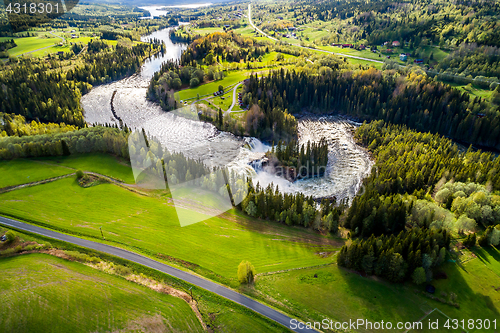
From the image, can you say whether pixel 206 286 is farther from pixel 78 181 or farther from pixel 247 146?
pixel 247 146

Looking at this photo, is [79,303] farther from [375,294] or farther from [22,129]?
[22,129]

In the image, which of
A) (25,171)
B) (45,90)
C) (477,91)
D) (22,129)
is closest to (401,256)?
(25,171)

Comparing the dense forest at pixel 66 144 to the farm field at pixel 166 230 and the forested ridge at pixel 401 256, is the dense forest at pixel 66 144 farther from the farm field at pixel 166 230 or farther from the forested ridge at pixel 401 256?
the forested ridge at pixel 401 256

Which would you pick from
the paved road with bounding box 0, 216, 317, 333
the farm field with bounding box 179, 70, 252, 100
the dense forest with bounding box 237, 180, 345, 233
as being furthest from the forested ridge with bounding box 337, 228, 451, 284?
the farm field with bounding box 179, 70, 252, 100

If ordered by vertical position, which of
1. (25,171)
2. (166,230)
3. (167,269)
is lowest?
(166,230)

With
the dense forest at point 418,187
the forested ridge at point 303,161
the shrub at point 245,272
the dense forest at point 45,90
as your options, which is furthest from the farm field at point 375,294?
the dense forest at point 45,90

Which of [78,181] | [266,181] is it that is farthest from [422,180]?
[78,181]

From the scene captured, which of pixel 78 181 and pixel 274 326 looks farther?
pixel 78 181
